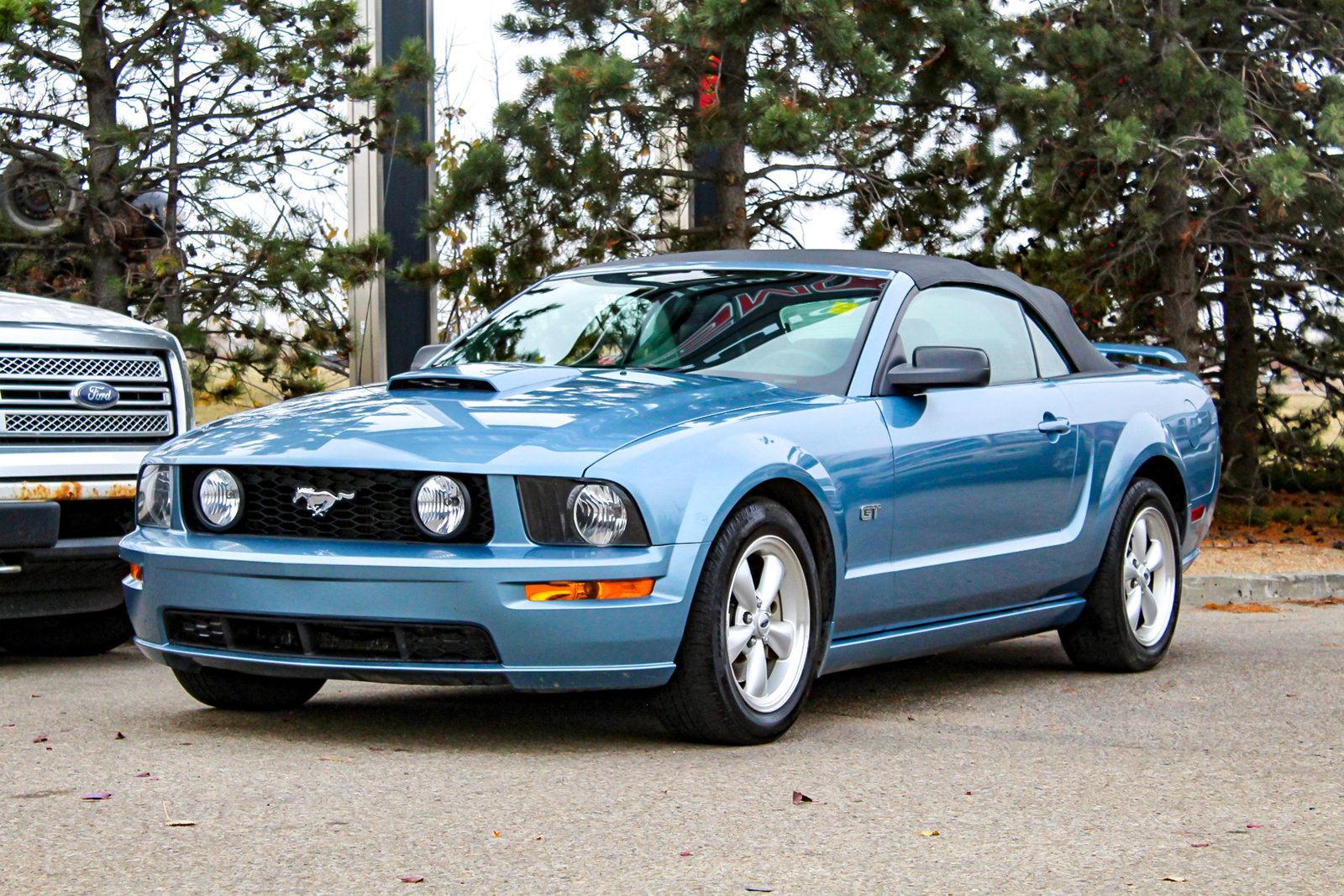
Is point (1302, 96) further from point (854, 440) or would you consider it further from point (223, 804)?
point (223, 804)

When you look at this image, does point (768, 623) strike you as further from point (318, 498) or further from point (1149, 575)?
point (1149, 575)

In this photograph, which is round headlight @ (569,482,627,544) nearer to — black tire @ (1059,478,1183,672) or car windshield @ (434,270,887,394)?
car windshield @ (434,270,887,394)

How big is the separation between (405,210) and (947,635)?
904 cm

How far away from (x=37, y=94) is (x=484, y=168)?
2.88 metres

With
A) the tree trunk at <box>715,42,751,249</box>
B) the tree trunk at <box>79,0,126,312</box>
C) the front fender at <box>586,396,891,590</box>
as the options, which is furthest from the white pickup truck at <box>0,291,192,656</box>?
the tree trunk at <box>715,42,751,249</box>

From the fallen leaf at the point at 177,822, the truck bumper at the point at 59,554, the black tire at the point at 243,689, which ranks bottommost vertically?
the black tire at the point at 243,689

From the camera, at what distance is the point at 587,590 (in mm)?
4840

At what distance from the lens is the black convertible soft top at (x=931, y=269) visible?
21.5 ft

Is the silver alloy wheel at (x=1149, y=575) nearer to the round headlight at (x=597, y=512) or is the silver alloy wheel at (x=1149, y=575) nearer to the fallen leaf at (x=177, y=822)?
the round headlight at (x=597, y=512)

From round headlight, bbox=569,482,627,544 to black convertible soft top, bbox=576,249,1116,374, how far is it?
1.90 m

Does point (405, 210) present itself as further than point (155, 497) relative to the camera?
Yes

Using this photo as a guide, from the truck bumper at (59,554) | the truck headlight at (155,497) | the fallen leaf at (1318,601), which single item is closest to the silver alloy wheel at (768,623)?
the truck headlight at (155,497)

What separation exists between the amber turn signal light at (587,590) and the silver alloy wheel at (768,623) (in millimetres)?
353

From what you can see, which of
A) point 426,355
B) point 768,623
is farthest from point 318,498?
point 426,355
